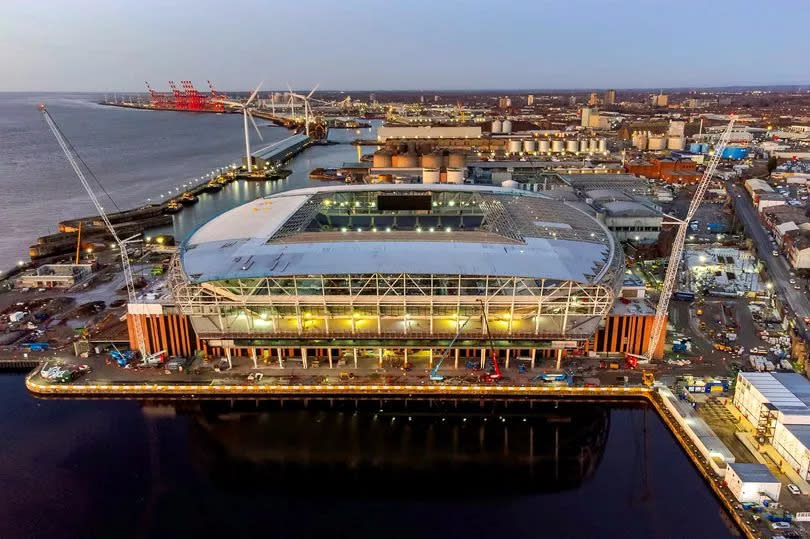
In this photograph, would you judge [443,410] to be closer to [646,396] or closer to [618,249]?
[646,396]

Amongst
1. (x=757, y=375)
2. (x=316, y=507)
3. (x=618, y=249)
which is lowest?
(x=316, y=507)

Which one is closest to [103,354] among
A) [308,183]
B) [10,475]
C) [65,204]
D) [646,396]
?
[10,475]

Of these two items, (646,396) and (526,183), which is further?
(526,183)

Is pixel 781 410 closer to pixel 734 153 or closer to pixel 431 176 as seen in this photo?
pixel 431 176

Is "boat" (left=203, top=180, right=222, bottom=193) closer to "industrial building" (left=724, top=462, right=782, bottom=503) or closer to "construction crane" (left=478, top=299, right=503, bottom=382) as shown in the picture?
"construction crane" (left=478, top=299, right=503, bottom=382)

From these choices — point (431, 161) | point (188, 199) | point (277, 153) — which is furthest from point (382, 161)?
point (277, 153)

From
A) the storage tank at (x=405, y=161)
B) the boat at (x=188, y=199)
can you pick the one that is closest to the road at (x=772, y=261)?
the storage tank at (x=405, y=161)

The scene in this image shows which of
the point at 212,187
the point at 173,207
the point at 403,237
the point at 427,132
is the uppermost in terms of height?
the point at 427,132
